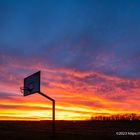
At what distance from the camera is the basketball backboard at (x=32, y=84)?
2535 cm

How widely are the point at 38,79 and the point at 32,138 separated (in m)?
5.11

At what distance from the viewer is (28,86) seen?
87.5 ft

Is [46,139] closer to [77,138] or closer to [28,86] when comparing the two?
[77,138]

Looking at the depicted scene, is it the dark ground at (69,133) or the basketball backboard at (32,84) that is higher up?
the basketball backboard at (32,84)

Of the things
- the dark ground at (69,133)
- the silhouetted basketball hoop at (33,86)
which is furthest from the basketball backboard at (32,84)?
the dark ground at (69,133)

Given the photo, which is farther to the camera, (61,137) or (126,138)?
(126,138)

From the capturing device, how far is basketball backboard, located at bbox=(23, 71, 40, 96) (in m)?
25.4

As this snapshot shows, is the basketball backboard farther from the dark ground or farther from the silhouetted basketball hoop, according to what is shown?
the dark ground

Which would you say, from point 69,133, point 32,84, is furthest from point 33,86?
point 69,133

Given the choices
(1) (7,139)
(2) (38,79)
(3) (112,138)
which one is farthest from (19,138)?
(3) (112,138)

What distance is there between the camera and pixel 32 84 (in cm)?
2612

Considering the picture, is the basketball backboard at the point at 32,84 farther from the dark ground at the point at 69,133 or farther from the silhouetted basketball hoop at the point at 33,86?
the dark ground at the point at 69,133

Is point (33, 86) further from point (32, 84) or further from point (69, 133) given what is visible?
point (69, 133)

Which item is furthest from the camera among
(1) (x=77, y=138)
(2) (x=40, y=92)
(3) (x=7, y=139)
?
(2) (x=40, y=92)
